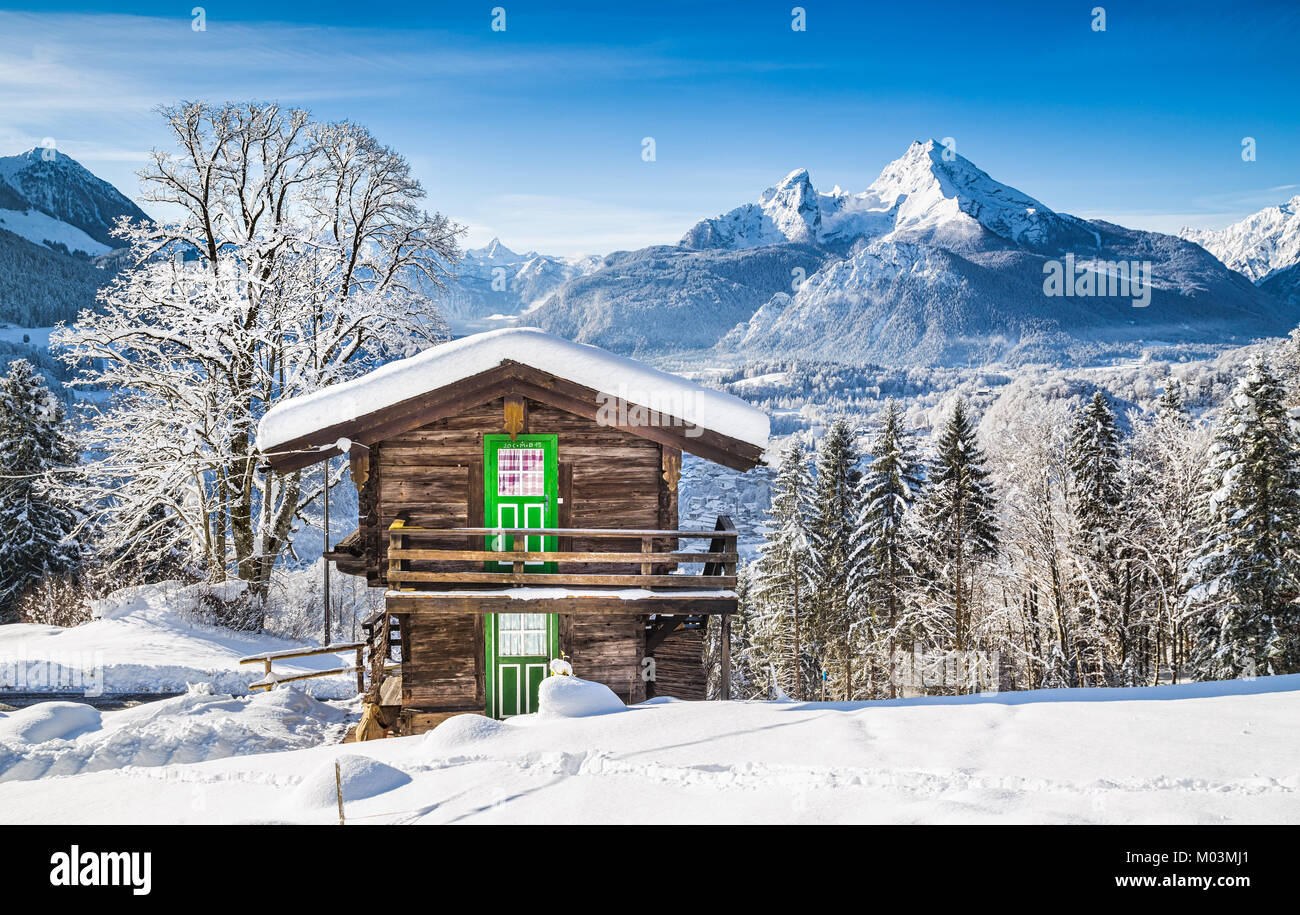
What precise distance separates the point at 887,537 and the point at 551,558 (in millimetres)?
24235

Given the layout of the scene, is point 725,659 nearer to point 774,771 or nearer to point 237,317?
point 774,771

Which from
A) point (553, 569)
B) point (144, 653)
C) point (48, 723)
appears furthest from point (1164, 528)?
point (144, 653)

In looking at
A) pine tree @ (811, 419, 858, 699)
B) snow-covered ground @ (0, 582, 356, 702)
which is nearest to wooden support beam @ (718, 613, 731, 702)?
snow-covered ground @ (0, 582, 356, 702)

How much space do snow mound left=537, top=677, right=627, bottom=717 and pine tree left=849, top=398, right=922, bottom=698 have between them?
2552 centimetres

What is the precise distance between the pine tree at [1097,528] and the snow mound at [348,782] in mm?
28781

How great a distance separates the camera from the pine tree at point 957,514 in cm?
3231

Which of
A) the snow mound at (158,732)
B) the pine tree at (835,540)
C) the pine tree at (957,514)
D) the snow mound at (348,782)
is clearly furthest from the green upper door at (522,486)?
the pine tree at (835,540)

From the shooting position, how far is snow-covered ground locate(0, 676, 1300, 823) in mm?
5961

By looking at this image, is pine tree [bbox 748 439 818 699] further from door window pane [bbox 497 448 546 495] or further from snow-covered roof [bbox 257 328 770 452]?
door window pane [bbox 497 448 546 495]

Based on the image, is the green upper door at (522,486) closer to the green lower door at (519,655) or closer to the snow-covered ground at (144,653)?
the green lower door at (519,655)
